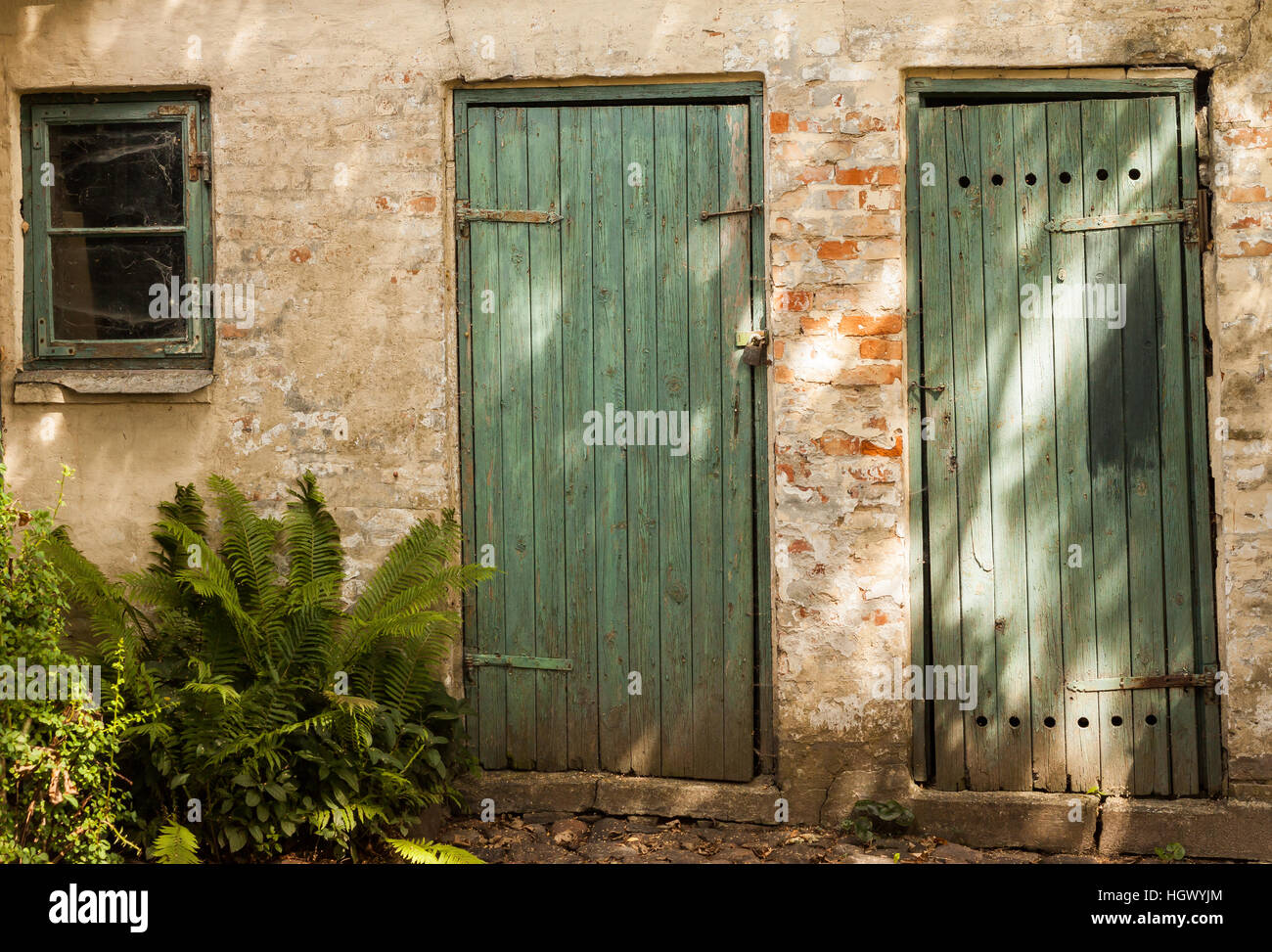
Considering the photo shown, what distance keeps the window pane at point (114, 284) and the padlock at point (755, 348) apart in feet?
7.66

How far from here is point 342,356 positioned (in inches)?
175

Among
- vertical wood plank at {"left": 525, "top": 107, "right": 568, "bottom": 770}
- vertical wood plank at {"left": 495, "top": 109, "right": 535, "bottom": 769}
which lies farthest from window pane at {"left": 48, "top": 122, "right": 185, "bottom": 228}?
vertical wood plank at {"left": 525, "top": 107, "right": 568, "bottom": 770}

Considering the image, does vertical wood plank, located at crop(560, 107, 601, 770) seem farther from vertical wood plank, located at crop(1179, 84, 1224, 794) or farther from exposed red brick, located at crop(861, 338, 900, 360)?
vertical wood plank, located at crop(1179, 84, 1224, 794)

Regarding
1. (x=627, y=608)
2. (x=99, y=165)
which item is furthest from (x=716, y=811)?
(x=99, y=165)

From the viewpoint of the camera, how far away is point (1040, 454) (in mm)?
4309

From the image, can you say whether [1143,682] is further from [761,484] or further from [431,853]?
[431,853]

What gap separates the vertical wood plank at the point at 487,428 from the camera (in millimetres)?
4438

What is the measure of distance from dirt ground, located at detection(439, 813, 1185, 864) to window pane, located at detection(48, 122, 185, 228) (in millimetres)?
2828

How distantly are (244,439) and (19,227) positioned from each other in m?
1.30

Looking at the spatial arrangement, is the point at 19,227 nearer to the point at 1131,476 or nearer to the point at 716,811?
the point at 716,811

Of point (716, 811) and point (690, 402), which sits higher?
point (690, 402)

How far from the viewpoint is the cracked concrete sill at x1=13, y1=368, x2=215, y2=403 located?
173 inches

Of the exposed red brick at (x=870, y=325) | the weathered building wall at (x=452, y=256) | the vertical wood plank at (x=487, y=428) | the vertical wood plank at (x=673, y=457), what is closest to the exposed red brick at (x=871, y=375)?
the weathered building wall at (x=452, y=256)

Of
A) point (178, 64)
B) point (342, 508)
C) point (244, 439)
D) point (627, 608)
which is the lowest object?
point (627, 608)
